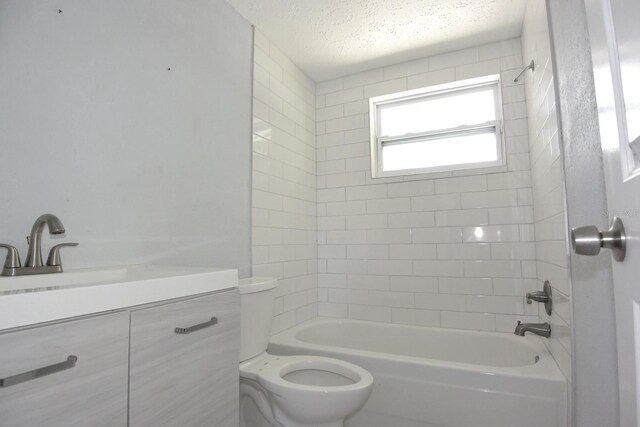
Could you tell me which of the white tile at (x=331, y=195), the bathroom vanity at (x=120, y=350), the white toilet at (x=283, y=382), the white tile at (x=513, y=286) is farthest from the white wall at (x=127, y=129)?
the white tile at (x=513, y=286)

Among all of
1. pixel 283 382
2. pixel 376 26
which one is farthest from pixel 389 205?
pixel 283 382

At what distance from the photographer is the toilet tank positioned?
5.33 ft

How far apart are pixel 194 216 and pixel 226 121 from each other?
0.65m

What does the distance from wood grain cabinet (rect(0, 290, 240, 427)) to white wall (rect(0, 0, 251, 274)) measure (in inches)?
21.2

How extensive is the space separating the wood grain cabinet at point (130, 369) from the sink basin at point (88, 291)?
3 cm

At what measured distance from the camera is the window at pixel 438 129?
8.20 ft

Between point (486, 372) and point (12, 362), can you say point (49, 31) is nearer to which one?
point (12, 362)

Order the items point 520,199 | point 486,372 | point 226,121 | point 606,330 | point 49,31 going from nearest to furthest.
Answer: point 606,330
point 49,31
point 486,372
point 226,121
point 520,199

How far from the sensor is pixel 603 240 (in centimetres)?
54

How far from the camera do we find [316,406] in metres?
1.35

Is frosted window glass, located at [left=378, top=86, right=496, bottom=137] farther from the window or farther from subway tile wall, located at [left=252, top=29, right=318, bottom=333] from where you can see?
subway tile wall, located at [left=252, top=29, right=318, bottom=333]

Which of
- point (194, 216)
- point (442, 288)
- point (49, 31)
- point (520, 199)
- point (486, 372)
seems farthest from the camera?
point (442, 288)

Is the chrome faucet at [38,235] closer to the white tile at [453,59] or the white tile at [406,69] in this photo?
the white tile at [406,69]

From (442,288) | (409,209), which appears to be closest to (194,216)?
(409,209)
